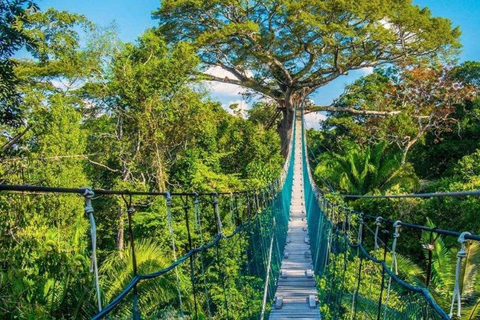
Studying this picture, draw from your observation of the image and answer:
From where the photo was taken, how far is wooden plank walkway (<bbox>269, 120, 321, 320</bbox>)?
379 cm

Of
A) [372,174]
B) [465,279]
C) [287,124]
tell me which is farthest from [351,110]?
[465,279]

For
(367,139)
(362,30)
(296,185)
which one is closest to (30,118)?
(296,185)

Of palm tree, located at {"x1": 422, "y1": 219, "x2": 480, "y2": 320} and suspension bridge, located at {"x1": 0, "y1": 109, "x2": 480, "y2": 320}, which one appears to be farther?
palm tree, located at {"x1": 422, "y1": 219, "x2": 480, "y2": 320}

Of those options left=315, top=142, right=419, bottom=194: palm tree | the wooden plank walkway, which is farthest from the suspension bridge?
left=315, top=142, right=419, bottom=194: palm tree

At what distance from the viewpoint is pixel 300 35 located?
11.3 meters

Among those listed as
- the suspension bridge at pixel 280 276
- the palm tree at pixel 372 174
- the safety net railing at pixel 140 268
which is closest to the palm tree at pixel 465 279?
the suspension bridge at pixel 280 276

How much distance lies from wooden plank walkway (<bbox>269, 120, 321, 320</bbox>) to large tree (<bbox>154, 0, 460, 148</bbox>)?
209 inches

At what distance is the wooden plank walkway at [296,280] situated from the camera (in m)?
3.79

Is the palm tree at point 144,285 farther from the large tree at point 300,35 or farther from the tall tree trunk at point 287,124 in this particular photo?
the tall tree trunk at point 287,124

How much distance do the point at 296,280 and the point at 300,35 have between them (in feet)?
25.5

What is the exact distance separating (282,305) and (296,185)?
5.72m

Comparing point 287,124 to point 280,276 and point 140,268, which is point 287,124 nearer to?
point 280,276

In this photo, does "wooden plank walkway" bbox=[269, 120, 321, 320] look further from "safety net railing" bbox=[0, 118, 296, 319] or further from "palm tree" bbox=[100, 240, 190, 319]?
"palm tree" bbox=[100, 240, 190, 319]

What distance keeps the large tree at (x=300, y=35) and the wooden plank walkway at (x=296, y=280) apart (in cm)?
530
